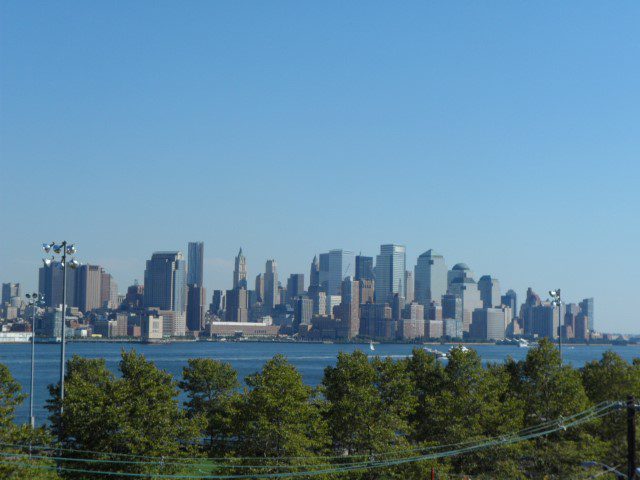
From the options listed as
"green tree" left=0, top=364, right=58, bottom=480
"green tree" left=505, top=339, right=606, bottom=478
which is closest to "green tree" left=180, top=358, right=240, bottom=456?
"green tree" left=0, top=364, right=58, bottom=480

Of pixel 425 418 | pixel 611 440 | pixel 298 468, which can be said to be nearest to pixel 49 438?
pixel 298 468

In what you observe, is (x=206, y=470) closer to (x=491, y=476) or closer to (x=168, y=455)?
(x=168, y=455)

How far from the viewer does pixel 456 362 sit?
40.9m

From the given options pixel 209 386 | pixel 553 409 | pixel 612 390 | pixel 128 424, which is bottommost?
pixel 553 409

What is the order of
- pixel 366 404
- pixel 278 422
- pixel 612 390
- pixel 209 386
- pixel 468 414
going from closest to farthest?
pixel 278 422 → pixel 366 404 → pixel 468 414 → pixel 209 386 → pixel 612 390

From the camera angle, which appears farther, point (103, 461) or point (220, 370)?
point (220, 370)

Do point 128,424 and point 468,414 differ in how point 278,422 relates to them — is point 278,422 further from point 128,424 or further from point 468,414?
point 468,414

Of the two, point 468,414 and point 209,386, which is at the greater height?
point 209,386

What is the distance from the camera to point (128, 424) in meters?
→ 33.2

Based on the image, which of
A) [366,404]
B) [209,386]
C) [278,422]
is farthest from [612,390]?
[209,386]

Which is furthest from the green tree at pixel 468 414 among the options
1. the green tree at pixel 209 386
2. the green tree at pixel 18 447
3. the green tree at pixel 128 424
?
the green tree at pixel 18 447

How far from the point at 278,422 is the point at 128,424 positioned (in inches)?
228

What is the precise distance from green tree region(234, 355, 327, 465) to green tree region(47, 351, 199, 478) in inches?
81.5

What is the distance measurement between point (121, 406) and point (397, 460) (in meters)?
10.7
